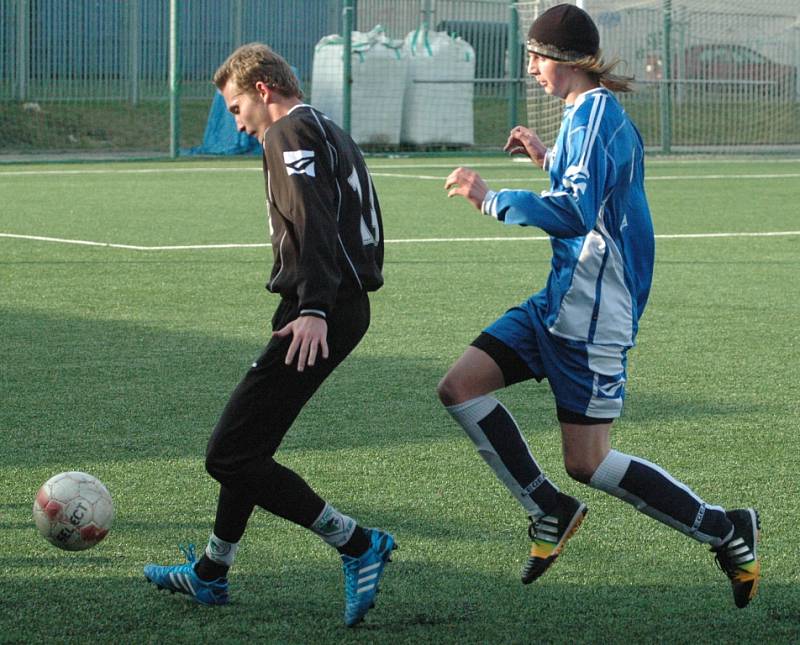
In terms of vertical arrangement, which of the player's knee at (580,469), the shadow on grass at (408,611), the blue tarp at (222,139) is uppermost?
the blue tarp at (222,139)

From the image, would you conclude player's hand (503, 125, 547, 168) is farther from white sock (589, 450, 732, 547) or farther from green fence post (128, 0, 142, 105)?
green fence post (128, 0, 142, 105)

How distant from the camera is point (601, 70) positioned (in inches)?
157

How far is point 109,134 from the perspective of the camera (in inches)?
1083

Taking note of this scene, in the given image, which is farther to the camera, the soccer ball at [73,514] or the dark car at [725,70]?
the dark car at [725,70]

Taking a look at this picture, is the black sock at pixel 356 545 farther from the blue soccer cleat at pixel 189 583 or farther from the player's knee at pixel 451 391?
the player's knee at pixel 451 391

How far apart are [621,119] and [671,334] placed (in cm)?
477

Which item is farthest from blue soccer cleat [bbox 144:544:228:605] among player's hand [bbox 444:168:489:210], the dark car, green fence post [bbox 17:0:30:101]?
green fence post [bbox 17:0:30:101]

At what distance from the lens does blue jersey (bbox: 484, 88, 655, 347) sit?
3.69m

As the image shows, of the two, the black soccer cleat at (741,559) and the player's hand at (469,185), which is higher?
the player's hand at (469,185)

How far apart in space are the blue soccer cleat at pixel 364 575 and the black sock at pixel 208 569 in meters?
0.35

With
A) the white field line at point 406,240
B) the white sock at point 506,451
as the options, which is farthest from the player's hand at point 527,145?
the white field line at point 406,240

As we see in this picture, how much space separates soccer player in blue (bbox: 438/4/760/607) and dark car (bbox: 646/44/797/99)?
22.5 m

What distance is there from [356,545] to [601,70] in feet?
4.94

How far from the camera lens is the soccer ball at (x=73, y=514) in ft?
13.9
